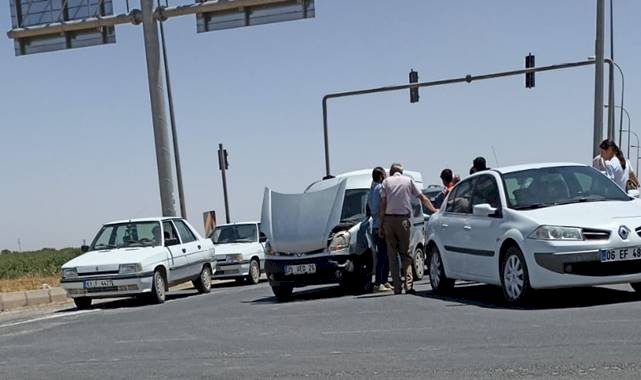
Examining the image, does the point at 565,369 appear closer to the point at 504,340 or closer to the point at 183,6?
the point at 504,340

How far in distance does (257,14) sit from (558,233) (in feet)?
41.6

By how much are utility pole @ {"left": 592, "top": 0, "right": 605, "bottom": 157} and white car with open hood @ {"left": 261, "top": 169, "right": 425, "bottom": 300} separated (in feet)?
36.4

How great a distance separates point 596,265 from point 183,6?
14.5 meters

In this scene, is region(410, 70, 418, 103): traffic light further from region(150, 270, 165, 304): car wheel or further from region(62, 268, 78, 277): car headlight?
region(62, 268, 78, 277): car headlight

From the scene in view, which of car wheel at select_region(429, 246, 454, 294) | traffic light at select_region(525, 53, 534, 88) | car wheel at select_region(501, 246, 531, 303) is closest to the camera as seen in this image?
car wheel at select_region(501, 246, 531, 303)

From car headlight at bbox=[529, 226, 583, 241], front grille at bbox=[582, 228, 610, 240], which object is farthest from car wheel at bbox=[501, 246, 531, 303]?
front grille at bbox=[582, 228, 610, 240]

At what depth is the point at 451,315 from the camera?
404 inches

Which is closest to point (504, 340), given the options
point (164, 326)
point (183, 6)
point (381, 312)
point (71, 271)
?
point (381, 312)

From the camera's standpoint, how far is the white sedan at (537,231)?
9.87 m

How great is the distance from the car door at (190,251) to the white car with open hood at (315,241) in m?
4.25

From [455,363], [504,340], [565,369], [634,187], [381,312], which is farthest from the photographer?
[634,187]

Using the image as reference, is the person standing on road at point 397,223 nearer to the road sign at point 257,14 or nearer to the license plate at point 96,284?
the license plate at point 96,284

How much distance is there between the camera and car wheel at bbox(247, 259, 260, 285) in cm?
2366

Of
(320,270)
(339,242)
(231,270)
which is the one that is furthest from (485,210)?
(231,270)
